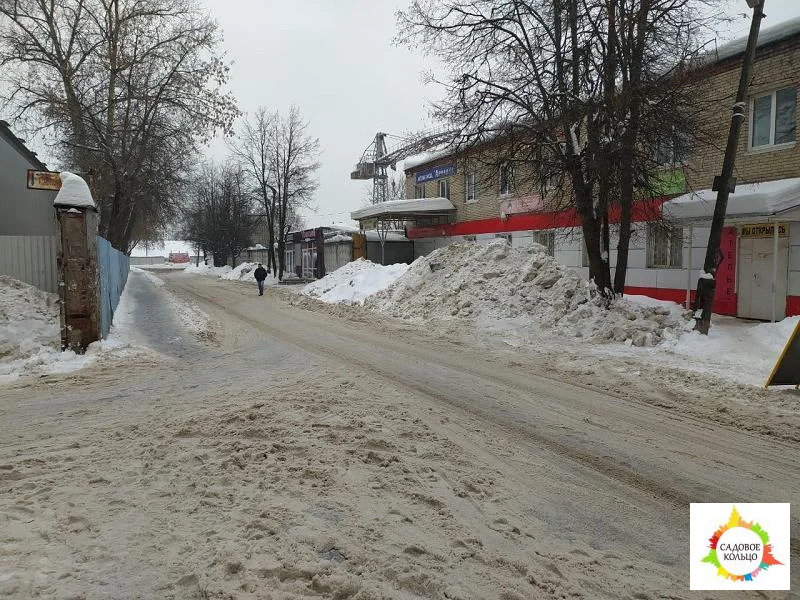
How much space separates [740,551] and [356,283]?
18707 mm

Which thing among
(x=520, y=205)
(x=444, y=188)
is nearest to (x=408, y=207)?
(x=444, y=188)

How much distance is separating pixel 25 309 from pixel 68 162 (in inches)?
787

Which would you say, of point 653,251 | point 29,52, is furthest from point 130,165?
point 653,251

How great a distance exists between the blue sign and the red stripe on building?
2.83m

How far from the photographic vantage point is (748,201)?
1138 centimetres

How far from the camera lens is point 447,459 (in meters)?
4.44

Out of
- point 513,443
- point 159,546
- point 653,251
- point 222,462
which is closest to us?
point 159,546

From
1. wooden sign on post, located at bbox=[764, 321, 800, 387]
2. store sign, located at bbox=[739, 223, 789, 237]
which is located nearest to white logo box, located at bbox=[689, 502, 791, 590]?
wooden sign on post, located at bbox=[764, 321, 800, 387]

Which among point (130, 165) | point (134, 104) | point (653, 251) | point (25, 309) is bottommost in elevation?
point (25, 309)

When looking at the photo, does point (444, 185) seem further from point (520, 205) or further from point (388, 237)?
point (520, 205)

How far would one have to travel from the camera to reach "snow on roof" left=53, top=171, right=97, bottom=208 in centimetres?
869

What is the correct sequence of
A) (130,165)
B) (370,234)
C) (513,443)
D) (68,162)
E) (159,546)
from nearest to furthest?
1. (159,546)
2. (513,443)
3. (130,165)
4. (68,162)
5. (370,234)

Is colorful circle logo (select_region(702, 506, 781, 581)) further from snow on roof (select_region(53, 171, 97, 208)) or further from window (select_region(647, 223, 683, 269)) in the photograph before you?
window (select_region(647, 223, 683, 269))

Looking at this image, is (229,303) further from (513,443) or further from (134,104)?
(513,443)
